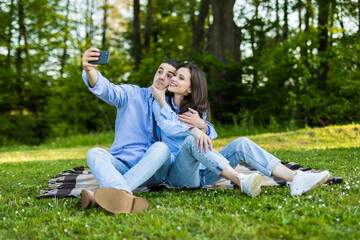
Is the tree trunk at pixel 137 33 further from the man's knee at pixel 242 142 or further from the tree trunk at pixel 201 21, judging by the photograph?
the man's knee at pixel 242 142

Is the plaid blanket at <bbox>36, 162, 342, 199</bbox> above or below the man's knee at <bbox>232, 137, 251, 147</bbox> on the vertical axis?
below

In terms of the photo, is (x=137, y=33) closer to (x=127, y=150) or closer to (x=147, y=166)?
(x=127, y=150)

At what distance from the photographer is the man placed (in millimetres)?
2570

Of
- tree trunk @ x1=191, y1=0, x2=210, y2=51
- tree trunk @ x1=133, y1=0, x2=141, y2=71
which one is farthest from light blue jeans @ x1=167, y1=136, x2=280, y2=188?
tree trunk @ x1=133, y1=0, x2=141, y2=71

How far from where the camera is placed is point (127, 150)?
10.7ft

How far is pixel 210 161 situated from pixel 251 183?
38cm

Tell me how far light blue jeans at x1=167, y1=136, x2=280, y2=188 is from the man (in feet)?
0.44

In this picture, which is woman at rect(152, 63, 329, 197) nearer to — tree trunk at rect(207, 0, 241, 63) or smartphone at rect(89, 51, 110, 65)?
smartphone at rect(89, 51, 110, 65)

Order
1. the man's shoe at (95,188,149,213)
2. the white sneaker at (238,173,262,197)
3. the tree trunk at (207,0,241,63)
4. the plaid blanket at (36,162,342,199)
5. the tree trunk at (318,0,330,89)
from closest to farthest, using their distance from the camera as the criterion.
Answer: the man's shoe at (95,188,149,213) → the white sneaker at (238,173,262,197) → the plaid blanket at (36,162,342,199) → the tree trunk at (318,0,330,89) → the tree trunk at (207,0,241,63)

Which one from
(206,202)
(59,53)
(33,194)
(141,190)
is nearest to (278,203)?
(206,202)

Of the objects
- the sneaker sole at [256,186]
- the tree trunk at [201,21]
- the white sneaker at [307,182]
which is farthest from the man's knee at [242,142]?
the tree trunk at [201,21]

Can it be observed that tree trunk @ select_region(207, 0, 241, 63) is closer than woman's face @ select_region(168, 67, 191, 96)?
No

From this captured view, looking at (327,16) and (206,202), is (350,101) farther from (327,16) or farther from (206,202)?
(206,202)

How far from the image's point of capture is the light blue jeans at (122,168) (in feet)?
8.75
